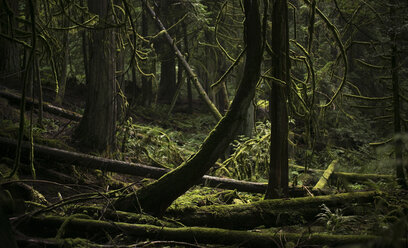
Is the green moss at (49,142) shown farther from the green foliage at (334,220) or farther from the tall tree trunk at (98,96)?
the green foliage at (334,220)

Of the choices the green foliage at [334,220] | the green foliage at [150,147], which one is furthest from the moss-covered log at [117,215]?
the green foliage at [150,147]

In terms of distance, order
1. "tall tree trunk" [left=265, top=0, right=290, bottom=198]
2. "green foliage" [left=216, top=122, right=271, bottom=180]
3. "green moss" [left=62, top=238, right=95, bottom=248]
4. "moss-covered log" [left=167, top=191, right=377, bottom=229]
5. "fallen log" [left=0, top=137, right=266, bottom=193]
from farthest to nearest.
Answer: "green foliage" [left=216, top=122, right=271, bottom=180] → "fallen log" [left=0, top=137, right=266, bottom=193] → "tall tree trunk" [left=265, top=0, right=290, bottom=198] → "moss-covered log" [left=167, top=191, right=377, bottom=229] → "green moss" [left=62, top=238, right=95, bottom=248]

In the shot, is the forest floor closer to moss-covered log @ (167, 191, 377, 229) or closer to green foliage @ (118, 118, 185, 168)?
moss-covered log @ (167, 191, 377, 229)

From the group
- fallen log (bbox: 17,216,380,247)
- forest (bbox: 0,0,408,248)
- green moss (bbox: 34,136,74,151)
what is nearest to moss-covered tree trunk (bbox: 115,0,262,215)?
forest (bbox: 0,0,408,248)

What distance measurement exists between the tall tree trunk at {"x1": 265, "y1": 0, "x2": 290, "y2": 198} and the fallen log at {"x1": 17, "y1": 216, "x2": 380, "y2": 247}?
133 cm

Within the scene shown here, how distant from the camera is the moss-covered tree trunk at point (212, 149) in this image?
4031mm

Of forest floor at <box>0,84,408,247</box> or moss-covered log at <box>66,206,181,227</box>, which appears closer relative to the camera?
forest floor at <box>0,84,408,247</box>

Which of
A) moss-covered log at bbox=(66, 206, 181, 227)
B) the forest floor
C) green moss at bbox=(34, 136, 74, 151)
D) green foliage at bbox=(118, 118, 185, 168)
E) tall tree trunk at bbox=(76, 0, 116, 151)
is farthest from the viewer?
green foliage at bbox=(118, 118, 185, 168)

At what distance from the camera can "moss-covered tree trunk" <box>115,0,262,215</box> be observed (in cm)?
403

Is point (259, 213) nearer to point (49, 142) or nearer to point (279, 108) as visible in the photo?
point (279, 108)

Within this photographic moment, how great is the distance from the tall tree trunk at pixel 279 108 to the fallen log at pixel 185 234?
1331 millimetres

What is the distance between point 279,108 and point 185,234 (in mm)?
2338

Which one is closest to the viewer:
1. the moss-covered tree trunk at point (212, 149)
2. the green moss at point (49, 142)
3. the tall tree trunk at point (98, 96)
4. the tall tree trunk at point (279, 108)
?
the moss-covered tree trunk at point (212, 149)

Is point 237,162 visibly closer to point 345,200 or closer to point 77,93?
point 345,200
